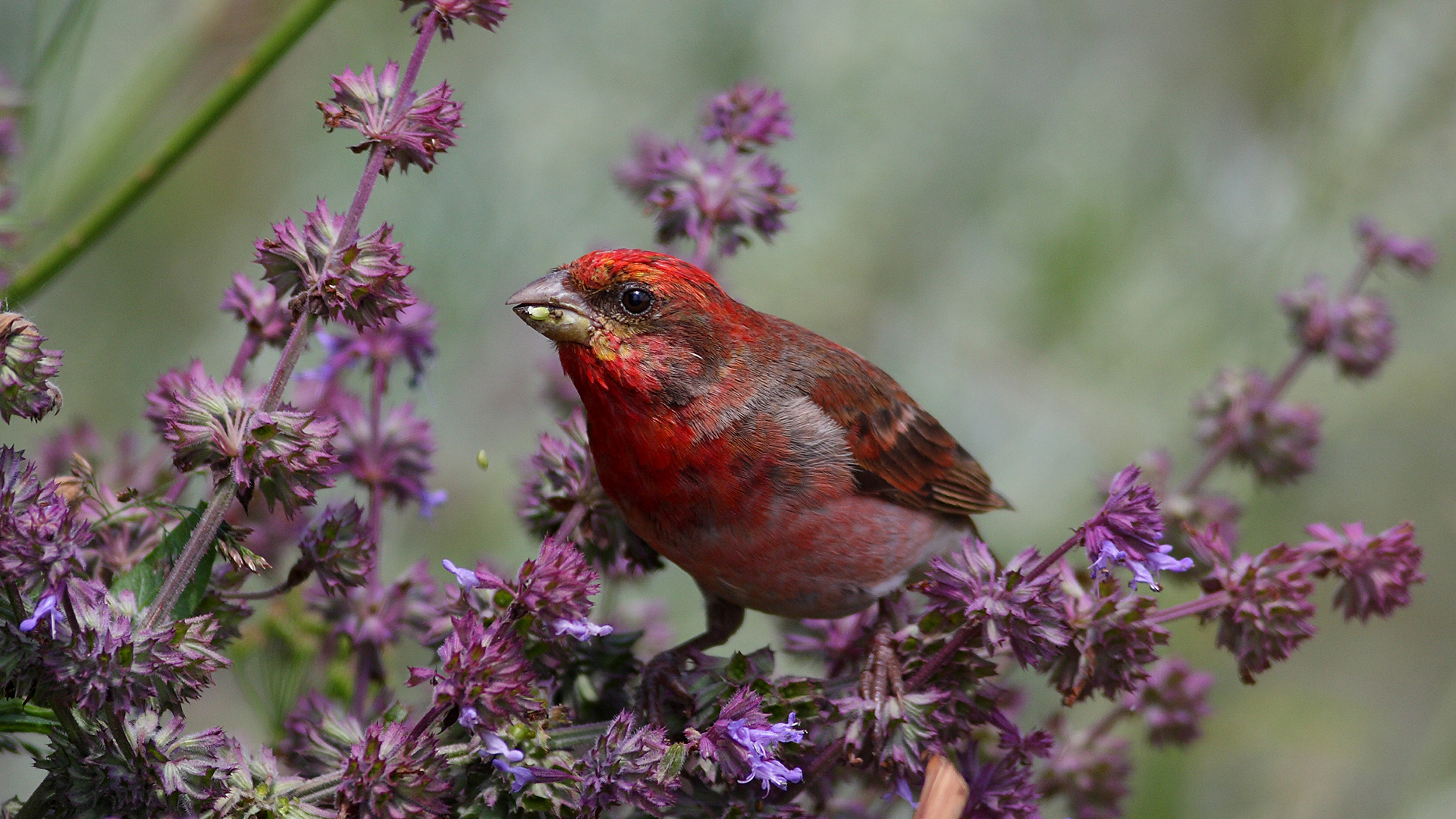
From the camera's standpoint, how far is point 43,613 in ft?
5.47

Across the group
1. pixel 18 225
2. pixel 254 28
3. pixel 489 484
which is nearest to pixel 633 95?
pixel 489 484

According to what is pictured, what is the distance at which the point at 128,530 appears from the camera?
2.24m

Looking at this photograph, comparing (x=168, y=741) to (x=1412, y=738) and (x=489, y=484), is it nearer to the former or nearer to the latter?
(x=489, y=484)

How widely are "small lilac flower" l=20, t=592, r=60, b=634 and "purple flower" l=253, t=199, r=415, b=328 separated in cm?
51

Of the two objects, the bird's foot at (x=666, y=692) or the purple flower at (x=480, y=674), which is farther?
the bird's foot at (x=666, y=692)

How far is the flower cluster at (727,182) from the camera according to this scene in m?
2.90

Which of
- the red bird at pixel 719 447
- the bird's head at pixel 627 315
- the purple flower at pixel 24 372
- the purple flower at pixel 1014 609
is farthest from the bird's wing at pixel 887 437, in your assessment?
the purple flower at pixel 24 372

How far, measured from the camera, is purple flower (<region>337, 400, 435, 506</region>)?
8.55ft

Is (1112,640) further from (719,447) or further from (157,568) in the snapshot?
(157,568)

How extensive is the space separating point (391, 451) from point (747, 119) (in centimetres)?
105

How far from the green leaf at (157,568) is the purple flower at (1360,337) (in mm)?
2513

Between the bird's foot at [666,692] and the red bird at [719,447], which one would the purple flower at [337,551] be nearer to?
the bird's foot at [666,692]

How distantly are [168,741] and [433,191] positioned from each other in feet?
13.5

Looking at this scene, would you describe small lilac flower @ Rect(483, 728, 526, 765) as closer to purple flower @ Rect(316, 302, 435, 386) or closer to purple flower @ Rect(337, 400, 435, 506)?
purple flower @ Rect(337, 400, 435, 506)
